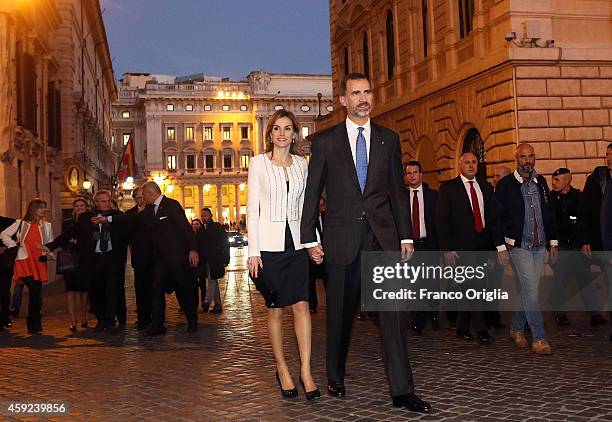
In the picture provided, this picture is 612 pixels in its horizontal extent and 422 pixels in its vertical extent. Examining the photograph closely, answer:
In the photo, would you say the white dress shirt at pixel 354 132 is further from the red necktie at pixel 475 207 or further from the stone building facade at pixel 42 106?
the stone building facade at pixel 42 106

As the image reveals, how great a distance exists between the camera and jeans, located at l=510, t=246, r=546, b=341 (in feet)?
22.6

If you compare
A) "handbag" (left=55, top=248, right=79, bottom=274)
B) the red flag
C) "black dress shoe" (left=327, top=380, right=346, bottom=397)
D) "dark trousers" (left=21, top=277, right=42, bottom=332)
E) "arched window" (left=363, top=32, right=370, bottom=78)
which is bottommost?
"black dress shoe" (left=327, top=380, right=346, bottom=397)

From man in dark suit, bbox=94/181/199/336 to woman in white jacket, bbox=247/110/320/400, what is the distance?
4.16m

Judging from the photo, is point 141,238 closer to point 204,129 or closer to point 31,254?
point 31,254

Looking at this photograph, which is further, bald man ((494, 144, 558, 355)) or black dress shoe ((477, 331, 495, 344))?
black dress shoe ((477, 331, 495, 344))

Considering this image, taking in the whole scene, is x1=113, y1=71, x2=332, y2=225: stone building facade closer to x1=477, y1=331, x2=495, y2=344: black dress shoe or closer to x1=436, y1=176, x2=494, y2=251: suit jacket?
x1=436, y1=176, x2=494, y2=251: suit jacket

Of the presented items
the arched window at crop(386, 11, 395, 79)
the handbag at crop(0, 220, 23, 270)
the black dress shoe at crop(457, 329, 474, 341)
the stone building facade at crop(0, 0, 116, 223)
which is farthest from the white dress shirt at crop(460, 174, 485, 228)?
the arched window at crop(386, 11, 395, 79)

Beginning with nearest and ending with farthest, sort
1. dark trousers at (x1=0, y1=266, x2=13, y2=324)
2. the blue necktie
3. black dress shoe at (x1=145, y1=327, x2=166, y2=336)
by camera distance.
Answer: the blue necktie < black dress shoe at (x1=145, y1=327, x2=166, y2=336) < dark trousers at (x1=0, y1=266, x2=13, y2=324)

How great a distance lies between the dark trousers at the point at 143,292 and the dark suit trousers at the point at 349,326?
17.4 ft

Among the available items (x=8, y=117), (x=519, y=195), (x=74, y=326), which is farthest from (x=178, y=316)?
(x=8, y=117)

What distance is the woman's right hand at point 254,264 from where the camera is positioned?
5.21m

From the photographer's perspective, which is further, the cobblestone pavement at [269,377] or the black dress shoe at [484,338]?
the black dress shoe at [484,338]

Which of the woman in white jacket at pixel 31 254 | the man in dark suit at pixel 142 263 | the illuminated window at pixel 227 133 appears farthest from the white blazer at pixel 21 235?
the illuminated window at pixel 227 133

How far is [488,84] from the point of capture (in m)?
17.4
